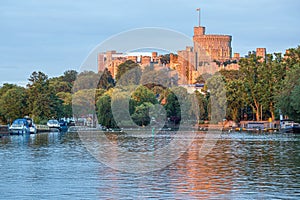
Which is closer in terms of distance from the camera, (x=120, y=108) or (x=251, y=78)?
(x=120, y=108)

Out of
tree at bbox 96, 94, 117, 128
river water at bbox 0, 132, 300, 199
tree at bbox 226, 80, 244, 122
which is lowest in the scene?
river water at bbox 0, 132, 300, 199

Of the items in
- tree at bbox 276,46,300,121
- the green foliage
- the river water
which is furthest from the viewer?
the green foliage

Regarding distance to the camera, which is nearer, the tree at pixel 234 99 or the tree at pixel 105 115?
the tree at pixel 105 115

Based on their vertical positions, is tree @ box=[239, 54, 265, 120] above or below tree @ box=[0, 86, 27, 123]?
above

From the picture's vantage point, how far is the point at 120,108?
403 feet

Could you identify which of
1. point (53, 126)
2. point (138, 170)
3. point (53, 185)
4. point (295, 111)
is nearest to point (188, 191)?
point (53, 185)

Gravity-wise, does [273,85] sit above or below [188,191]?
above

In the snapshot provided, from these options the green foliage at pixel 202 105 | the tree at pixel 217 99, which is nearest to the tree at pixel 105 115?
the green foliage at pixel 202 105

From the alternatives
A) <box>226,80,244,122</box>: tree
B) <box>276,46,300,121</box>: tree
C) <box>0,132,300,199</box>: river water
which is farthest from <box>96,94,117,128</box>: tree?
<box>0,132,300,199</box>: river water

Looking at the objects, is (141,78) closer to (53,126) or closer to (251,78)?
(251,78)

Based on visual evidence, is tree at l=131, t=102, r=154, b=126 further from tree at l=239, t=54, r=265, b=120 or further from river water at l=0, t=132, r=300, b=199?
river water at l=0, t=132, r=300, b=199

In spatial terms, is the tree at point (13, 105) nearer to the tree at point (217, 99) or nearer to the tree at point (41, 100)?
the tree at point (41, 100)

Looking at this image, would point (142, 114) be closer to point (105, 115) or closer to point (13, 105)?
point (105, 115)

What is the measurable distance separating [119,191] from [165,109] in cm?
10930
